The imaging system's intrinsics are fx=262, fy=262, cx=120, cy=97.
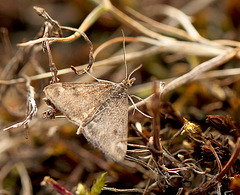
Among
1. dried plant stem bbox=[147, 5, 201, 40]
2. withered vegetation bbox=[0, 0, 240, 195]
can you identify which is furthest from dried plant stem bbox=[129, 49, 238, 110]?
dried plant stem bbox=[147, 5, 201, 40]

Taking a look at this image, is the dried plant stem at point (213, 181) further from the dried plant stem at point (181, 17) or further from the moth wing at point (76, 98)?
the dried plant stem at point (181, 17)

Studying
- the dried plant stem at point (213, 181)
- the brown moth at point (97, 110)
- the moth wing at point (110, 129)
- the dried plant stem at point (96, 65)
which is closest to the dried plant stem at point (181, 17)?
the dried plant stem at point (96, 65)

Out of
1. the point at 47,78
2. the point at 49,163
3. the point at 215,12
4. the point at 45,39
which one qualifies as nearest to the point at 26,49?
the point at 47,78

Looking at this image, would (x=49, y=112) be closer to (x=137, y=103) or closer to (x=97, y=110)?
(x=97, y=110)

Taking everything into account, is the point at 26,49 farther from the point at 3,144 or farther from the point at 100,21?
the point at 100,21

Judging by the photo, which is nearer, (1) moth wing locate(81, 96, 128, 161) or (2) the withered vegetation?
(1) moth wing locate(81, 96, 128, 161)

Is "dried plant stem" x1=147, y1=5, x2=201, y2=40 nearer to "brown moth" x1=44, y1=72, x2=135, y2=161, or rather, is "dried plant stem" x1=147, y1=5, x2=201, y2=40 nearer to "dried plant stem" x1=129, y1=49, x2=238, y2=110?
"dried plant stem" x1=129, y1=49, x2=238, y2=110
